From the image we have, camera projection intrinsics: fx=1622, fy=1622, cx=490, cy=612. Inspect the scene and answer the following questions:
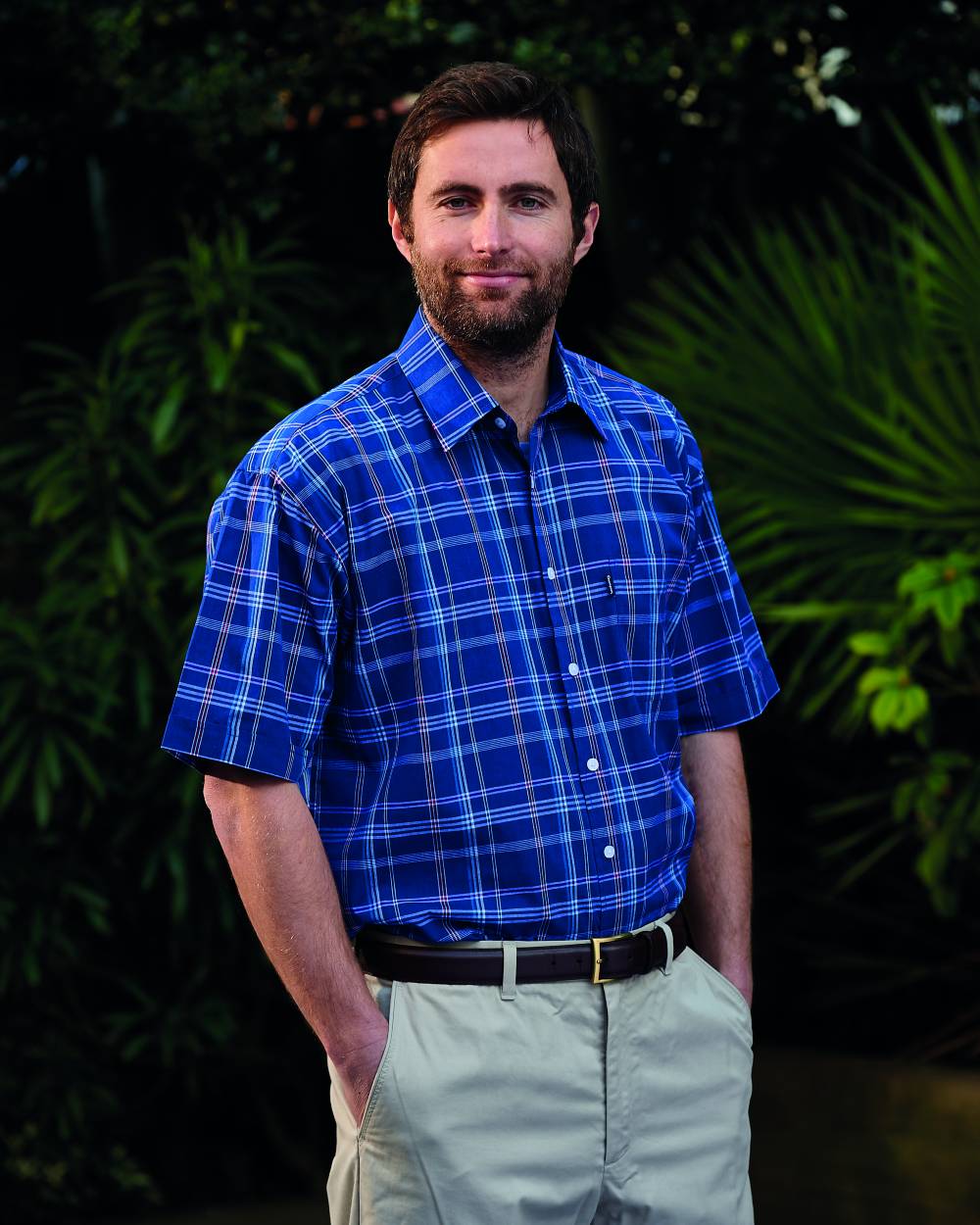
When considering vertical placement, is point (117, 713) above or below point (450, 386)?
below

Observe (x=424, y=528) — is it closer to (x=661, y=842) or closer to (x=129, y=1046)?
(x=661, y=842)

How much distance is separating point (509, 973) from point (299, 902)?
7.7 inches

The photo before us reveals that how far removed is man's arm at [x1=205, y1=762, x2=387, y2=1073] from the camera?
1.41 metres

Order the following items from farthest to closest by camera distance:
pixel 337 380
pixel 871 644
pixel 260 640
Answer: pixel 337 380
pixel 871 644
pixel 260 640

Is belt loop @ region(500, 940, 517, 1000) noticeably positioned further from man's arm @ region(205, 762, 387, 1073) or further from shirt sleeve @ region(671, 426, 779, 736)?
shirt sleeve @ region(671, 426, 779, 736)

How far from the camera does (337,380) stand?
3238 mm

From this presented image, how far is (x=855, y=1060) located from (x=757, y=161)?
1.98 m

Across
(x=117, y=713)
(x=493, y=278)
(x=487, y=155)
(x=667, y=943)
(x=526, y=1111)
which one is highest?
(x=487, y=155)

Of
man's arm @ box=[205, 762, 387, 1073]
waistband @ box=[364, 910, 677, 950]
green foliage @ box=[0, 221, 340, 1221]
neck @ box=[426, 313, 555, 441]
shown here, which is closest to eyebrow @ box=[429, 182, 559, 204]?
neck @ box=[426, 313, 555, 441]

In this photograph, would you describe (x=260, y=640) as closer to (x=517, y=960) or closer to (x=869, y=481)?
(x=517, y=960)

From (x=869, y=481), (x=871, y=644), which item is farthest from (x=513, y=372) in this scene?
(x=869, y=481)

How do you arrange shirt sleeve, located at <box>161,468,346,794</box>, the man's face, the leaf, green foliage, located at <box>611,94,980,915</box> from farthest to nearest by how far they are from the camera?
1. green foliage, located at <box>611,94,980,915</box>
2. the leaf
3. the man's face
4. shirt sleeve, located at <box>161,468,346,794</box>

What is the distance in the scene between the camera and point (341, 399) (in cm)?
150

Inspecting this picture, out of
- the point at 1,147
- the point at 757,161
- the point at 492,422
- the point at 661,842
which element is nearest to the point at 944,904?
the point at 661,842
